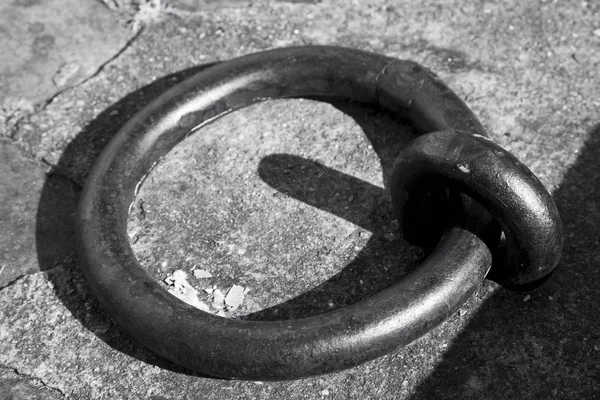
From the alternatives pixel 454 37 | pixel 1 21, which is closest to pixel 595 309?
pixel 454 37

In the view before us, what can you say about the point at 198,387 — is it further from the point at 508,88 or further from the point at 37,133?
the point at 508,88

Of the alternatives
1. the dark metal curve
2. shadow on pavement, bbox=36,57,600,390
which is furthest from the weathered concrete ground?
the dark metal curve

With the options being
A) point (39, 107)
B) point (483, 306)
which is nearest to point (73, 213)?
point (39, 107)

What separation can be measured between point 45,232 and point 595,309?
7.21 ft

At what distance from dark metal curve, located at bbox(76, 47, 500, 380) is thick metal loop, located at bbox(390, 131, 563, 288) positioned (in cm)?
14

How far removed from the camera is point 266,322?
260 cm

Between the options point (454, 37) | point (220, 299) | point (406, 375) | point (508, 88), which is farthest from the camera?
point (454, 37)

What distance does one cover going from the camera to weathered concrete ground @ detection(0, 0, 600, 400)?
277cm

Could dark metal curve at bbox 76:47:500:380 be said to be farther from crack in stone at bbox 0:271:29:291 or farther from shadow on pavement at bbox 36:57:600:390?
crack in stone at bbox 0:271:29:291

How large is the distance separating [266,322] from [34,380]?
90 centimetres

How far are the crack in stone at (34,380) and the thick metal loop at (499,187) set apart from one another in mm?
1418

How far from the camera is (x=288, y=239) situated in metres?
3.15

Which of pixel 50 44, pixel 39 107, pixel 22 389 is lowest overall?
pixel 22 389

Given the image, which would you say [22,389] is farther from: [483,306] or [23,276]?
[483,306]
